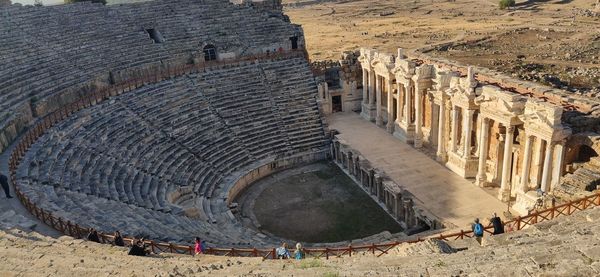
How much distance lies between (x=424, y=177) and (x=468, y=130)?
309 centimetres

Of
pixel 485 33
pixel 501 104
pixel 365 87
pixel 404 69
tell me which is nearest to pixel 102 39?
pixel 365 87

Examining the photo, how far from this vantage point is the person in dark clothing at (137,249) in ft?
42.5

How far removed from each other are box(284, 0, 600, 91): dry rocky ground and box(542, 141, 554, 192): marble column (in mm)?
17181

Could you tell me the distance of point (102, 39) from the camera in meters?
31.8

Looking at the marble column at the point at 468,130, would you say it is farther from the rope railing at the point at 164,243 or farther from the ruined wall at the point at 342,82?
the ruined wall at the point at 342,82

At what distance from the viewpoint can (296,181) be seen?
91.5 feet

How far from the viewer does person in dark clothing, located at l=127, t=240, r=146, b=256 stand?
12.9 m

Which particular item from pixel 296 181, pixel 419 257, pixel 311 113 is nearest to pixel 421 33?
pixel 311 113

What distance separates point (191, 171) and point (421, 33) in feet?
178

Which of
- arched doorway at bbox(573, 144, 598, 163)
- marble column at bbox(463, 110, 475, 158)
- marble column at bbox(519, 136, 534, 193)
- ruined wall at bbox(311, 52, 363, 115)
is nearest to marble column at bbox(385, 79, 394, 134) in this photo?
ruined wall at bbox(311, 52, 363, 115)

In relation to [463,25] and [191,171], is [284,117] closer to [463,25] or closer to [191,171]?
[191,171]

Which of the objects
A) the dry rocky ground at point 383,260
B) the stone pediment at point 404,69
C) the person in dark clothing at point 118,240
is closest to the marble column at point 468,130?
the stone pediment at point 404,69

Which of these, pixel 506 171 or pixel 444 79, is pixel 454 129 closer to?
pixel 444 79

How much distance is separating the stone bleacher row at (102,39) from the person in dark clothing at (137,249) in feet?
38.6
